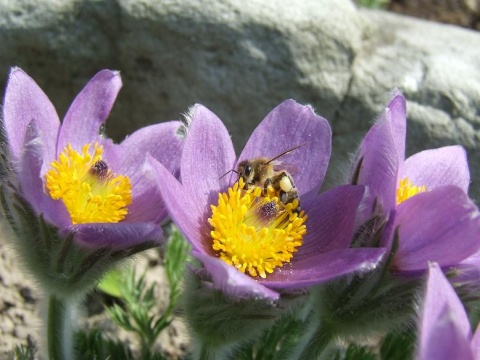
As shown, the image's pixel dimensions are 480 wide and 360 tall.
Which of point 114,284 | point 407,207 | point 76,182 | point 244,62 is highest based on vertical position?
point 407,207

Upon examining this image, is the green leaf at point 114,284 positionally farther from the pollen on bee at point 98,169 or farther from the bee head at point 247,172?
the bee head at point 247,172

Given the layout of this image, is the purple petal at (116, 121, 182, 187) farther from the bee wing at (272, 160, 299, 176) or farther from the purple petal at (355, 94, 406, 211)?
the purple petal at (355, 94, 406, 211)

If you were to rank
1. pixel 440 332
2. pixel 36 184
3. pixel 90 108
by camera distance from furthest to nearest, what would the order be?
pixel 90 108, pixel 36 184, pixel 440 332

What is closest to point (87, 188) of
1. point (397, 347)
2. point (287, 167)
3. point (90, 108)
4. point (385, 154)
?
point (90, 108)

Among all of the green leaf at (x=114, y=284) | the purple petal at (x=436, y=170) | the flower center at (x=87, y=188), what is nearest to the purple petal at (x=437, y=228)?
the purple petal at (x=436, y=170)

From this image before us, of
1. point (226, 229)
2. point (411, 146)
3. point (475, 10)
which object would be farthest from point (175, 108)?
point (475, 10)

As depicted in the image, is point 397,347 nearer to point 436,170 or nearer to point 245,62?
point 436,170
